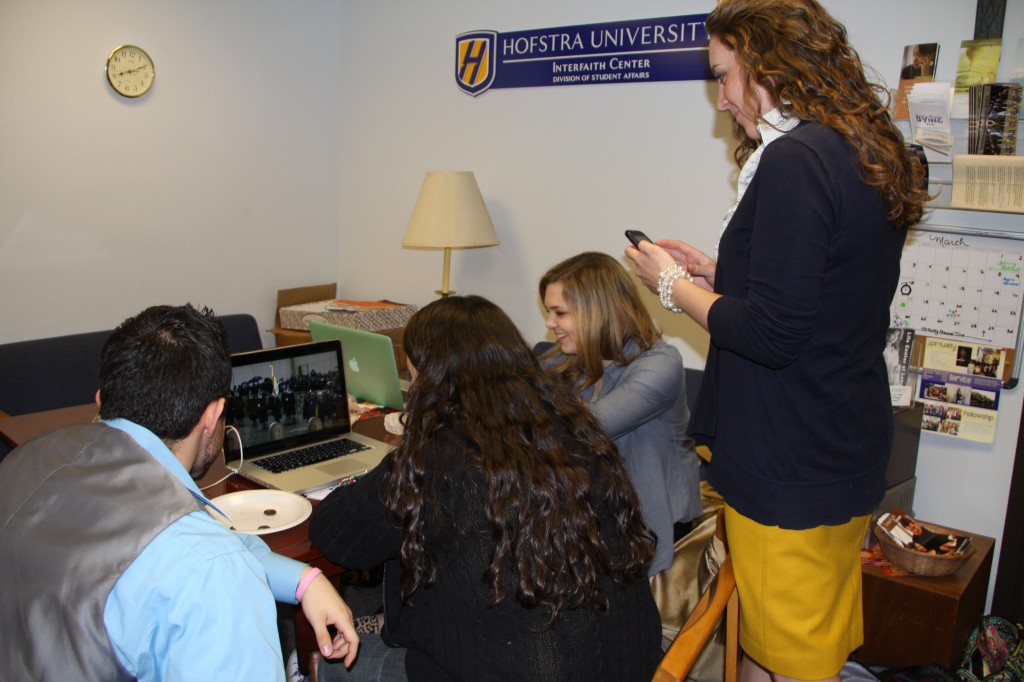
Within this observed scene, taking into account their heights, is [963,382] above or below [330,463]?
above

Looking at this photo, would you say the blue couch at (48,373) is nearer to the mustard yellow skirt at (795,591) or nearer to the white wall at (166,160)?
the white wall at (166,160)

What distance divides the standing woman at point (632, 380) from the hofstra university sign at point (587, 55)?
1.35 meters

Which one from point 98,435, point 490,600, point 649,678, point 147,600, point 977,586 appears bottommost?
point 977,586

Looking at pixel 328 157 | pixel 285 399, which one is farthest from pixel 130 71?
pixel 285 399

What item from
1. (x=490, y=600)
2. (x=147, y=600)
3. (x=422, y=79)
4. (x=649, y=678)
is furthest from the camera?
(x=422, y=79)

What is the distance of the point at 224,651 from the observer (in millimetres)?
1000

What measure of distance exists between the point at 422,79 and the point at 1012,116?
264cm

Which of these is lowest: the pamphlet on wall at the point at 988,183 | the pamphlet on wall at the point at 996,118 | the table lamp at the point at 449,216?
the table lamp at the point at 449,216

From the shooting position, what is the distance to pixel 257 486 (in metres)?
2.09

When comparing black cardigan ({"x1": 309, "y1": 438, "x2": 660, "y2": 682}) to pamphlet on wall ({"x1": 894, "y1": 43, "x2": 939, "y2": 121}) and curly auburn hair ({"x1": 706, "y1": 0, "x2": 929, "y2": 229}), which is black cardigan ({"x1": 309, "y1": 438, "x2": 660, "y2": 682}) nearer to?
curly auburn hair ({"x1": 706, "y1": 0, "x2": 929, "y2": 229})

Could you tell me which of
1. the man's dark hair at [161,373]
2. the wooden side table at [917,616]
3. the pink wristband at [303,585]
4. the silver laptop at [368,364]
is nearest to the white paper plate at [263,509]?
the pink wristband at [303,585]

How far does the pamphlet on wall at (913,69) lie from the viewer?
2.74 meters

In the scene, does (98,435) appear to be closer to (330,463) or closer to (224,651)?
(224,651)

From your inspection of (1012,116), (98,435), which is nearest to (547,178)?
(1012,116)
